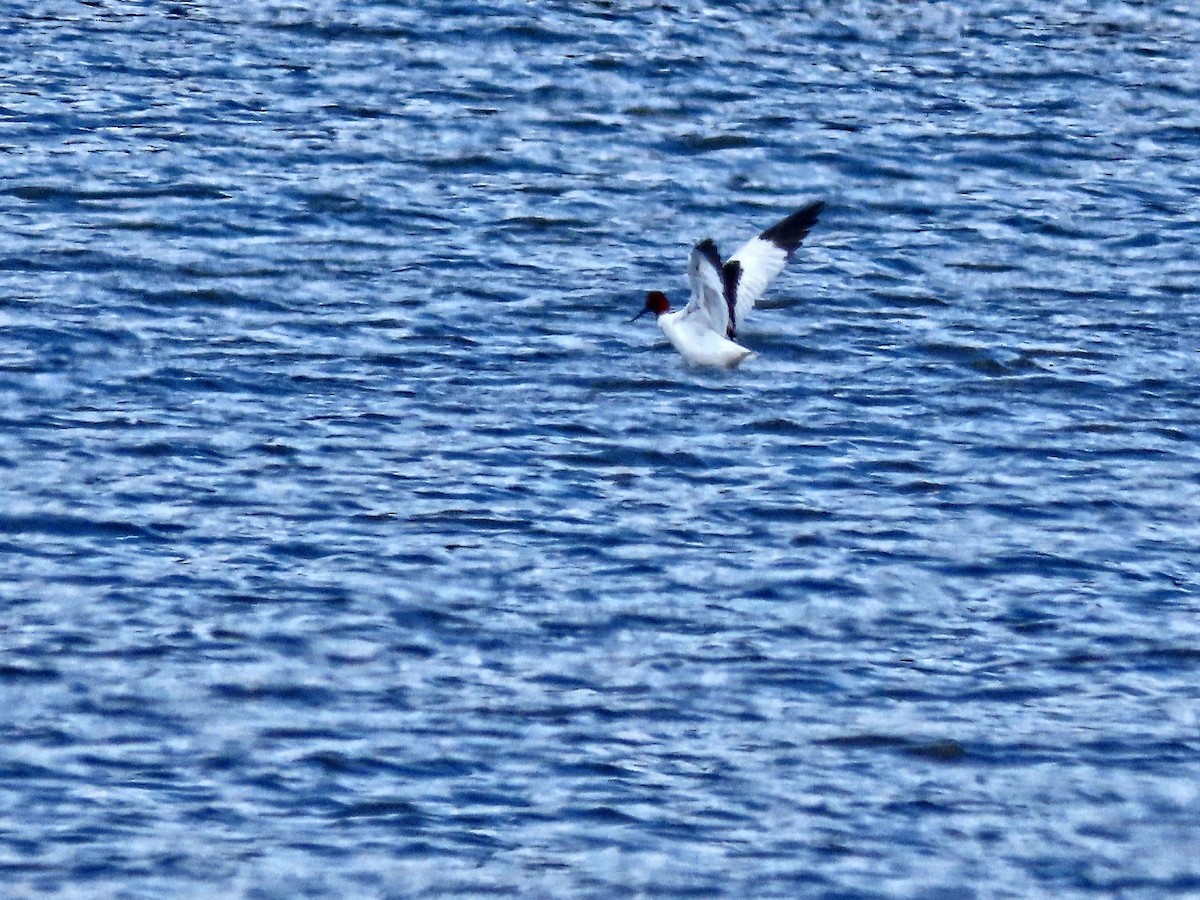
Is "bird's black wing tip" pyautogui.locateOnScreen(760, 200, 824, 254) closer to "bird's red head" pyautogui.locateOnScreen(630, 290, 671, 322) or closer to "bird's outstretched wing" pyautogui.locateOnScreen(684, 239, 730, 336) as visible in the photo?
"bird's red head" pyautogui.locateOnScreen(630, 290, 671, 322)

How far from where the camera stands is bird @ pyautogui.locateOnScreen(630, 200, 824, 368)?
13.2 metres

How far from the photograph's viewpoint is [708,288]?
1331 cm

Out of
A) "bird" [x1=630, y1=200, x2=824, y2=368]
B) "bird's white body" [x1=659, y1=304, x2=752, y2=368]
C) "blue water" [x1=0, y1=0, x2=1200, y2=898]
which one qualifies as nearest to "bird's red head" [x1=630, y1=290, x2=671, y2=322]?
"bird" [x1=630, y1=200, x2=824, y2=368]

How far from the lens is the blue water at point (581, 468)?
7.92 m

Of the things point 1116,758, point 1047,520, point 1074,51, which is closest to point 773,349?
point 1047,520

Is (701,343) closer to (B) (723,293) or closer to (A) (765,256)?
(B) (723,293)

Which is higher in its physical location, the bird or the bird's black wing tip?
the bird's black wing tip

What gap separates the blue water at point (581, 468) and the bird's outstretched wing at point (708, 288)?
0.35 meters

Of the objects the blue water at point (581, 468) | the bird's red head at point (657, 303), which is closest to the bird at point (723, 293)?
the bird's red head at point (657, 303)

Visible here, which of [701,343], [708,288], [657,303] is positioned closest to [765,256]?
[657,303]

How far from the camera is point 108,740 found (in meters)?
8.27

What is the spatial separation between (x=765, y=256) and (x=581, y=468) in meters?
3.41

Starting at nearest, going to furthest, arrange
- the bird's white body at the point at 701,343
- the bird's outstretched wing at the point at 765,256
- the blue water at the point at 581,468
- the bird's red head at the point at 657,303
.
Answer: the blue water at the point at 581,468
the bird's white body at the point at 701,343
the bird's red head at the point at 657,303
the bird's outstretched wing at the point at 765,256

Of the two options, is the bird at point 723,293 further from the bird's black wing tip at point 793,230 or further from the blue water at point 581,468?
the blue water at point 581,468
